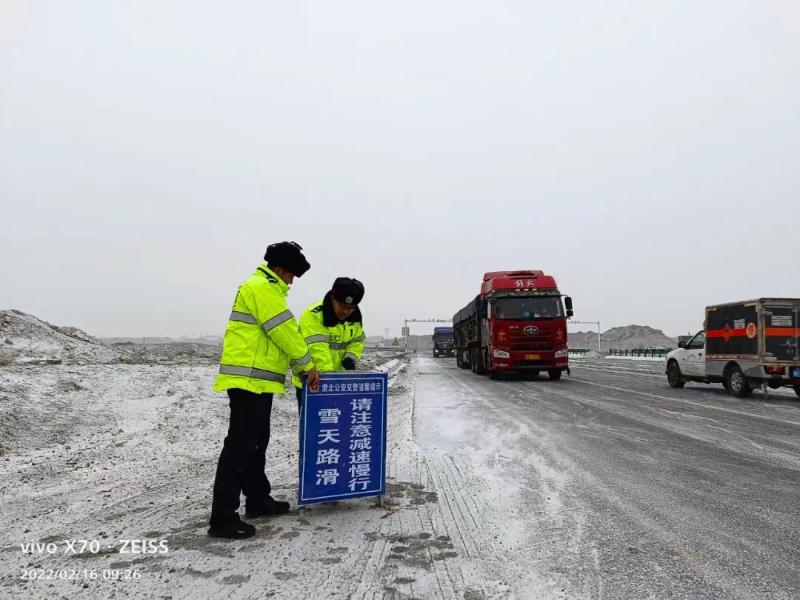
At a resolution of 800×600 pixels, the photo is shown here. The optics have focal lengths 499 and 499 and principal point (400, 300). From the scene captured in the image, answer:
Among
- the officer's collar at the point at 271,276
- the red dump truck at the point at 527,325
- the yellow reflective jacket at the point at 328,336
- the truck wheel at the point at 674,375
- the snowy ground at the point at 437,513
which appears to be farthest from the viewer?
the red dump truck at the point at 527,325

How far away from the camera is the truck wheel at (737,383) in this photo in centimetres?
1298

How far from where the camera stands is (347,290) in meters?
4.13

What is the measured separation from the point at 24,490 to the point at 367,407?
11.2 feet

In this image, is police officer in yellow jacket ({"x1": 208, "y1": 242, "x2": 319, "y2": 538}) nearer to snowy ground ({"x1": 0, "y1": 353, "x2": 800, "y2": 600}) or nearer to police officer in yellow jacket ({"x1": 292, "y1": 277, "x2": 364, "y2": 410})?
snowy ground ({"x1": 0, "y1": 353, "x2": 800, "y2": 600})

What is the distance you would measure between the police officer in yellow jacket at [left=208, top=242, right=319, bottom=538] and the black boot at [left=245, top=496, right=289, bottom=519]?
23 cm

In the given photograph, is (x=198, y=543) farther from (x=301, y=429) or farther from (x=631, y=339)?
(x=631, y=339)

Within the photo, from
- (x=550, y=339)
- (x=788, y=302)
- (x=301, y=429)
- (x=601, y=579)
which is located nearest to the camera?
(x=601, y=579)

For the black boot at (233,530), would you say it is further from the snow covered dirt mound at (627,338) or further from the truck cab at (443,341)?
the snow covered dirt mound at (627,338)

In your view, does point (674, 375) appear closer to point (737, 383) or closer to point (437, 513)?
point (737, 383)

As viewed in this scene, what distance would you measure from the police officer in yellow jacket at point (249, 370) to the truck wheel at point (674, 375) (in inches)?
606

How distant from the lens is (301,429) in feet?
12.4

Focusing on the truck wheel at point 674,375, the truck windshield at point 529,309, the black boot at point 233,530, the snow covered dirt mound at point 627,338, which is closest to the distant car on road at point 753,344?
the truck wheel at point 674,375

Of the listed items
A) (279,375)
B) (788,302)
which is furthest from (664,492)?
(788,302)

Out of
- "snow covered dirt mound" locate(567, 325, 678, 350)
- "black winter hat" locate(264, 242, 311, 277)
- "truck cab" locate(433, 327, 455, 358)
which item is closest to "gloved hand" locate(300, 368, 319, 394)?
"black winter hat" locate(264, 242, 311, 277)
